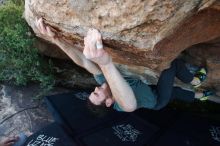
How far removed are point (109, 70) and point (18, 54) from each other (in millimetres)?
2134

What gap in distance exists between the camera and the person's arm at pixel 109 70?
2.32 meters

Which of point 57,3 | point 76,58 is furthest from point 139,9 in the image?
point 76,58

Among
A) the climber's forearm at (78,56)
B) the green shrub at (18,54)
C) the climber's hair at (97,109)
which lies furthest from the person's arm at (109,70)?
the green shrub at (18,54)

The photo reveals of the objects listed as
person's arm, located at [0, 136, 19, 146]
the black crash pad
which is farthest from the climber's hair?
person's arm, located at [0, 136, 19, 146]

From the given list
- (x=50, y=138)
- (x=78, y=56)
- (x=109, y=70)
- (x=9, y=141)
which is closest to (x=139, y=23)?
(x=109, y=70)

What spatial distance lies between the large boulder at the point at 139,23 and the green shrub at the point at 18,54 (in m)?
1.45

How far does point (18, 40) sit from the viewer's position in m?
4.21

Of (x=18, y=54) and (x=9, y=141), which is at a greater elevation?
(x=18, y=54)

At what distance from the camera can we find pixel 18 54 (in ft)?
14.3

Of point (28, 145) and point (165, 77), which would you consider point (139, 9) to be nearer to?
point (165, 77)

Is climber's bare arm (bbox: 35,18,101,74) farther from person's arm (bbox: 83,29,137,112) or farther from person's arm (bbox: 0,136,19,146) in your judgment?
person's arm (bbox: 0,136,19,146)

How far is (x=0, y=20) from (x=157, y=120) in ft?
7.86

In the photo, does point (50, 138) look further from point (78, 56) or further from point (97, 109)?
point (78, 56)

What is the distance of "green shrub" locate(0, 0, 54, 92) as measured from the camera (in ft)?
14.0
